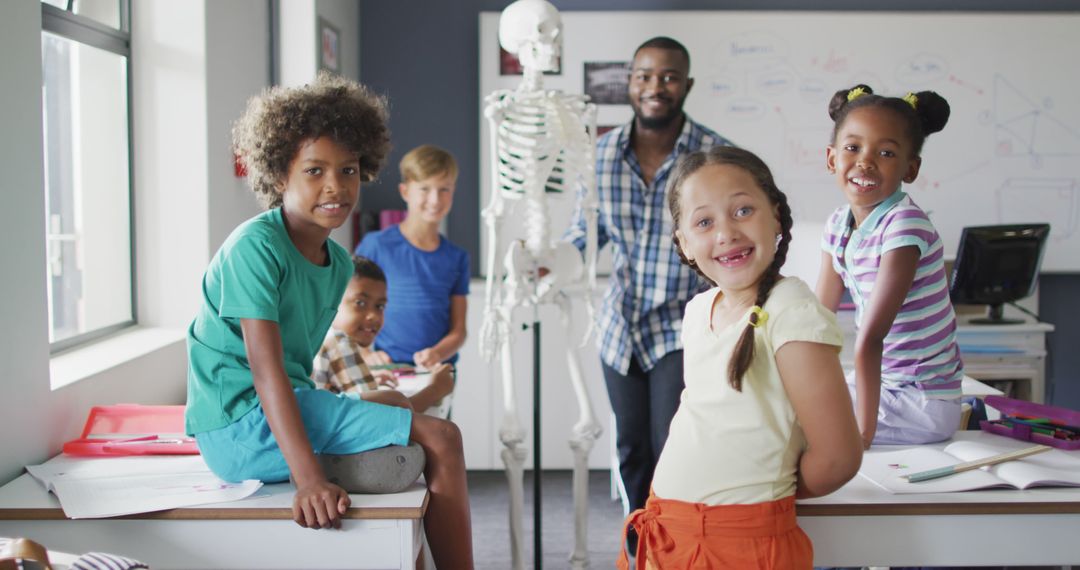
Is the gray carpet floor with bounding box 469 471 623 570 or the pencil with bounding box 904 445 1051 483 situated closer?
the pencil with bounding box 904 445 1051 483

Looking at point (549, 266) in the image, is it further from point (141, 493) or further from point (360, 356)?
point (141, 493)

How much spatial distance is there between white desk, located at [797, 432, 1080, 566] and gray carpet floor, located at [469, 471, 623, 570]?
1.66m

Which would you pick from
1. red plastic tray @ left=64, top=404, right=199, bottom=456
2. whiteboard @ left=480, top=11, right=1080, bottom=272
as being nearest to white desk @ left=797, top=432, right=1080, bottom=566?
red plastic tray @ left=64, top=404, right=199, bottom=456

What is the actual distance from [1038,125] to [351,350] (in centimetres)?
376

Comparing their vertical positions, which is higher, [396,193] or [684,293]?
[396,193]

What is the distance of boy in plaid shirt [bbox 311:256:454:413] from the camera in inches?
99.2

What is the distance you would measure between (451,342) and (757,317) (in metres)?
2.07

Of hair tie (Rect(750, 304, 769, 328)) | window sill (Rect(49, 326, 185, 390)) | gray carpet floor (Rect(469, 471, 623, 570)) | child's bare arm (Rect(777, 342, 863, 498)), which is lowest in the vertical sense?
gray carpet floor (Rect(469, 471, 623, 570))

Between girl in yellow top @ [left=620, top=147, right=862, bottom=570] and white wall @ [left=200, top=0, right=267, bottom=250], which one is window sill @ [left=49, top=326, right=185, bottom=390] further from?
girl in yellow top @ [left=620, top=147, right=862, bottom=570]

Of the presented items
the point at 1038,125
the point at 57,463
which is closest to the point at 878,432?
the point at 57,463

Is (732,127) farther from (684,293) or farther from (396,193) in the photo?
(684,293)

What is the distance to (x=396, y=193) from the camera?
4.98 meters

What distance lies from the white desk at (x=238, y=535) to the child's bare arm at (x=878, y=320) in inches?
33.8

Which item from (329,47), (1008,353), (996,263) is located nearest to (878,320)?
(996,263)
